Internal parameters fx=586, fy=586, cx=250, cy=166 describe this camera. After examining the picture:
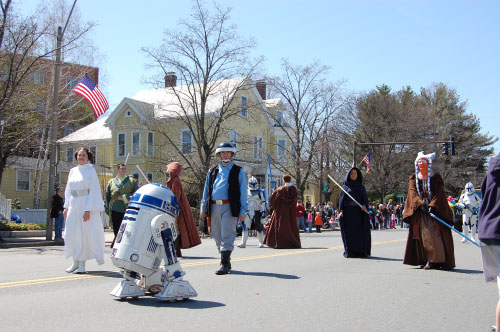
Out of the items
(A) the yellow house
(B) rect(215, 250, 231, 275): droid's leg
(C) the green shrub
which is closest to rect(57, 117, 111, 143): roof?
(A) the yellow house

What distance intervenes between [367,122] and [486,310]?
155ft

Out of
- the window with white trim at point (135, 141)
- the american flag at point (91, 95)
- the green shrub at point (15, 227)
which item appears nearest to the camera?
the american flag at point (91, 95)

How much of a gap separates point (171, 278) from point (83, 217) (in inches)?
123

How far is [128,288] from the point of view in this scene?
673 cm

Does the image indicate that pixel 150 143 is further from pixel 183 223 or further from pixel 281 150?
pixel 183 223

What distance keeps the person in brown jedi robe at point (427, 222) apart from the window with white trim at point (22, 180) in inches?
1401

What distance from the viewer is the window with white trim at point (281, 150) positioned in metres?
46.1

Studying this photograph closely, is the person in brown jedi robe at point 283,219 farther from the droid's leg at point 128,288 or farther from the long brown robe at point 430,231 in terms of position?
the droid's leg at point 128,288

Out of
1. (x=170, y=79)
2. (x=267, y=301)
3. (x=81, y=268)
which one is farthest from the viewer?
(x=170, y=79)

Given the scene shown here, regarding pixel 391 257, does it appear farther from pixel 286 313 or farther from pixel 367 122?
pixel 367 122

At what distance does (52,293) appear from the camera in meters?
7.39

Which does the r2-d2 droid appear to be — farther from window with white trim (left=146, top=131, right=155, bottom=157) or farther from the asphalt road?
window with white trim (left=146, top=131, right=155, bottom=157)

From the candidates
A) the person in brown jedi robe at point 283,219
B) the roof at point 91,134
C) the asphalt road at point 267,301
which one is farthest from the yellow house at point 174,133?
the asphalt road at point 267,301

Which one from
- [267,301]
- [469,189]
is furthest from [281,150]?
[267,301]
